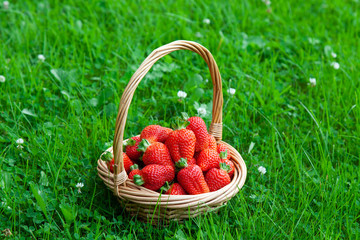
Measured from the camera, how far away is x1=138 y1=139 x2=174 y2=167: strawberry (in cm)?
188

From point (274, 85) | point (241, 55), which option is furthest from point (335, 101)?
point (241, 55)

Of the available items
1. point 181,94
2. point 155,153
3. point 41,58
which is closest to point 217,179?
point 155,153

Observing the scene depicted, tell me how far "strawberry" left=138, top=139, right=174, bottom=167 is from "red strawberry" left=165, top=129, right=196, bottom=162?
0.03m

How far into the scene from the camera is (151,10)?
3605 millimetres

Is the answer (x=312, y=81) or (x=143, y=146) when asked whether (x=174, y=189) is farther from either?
(x=312, y=81)

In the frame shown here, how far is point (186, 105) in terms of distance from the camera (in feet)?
8.65

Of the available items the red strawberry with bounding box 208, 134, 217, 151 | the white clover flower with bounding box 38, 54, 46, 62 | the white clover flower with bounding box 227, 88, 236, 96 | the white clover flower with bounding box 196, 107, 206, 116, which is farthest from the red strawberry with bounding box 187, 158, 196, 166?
A: the white clover flower with bounding box 38, 54, 46, 62

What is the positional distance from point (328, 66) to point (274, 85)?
1.87ft

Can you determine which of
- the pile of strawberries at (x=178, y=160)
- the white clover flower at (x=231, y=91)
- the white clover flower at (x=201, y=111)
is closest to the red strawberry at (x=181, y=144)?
the pile of strawberries at (x=178, y=160)

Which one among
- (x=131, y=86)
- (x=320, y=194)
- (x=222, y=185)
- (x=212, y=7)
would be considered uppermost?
(x=131, y=86)

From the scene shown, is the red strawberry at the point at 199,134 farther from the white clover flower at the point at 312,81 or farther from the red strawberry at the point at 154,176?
the white clover flower at the point at 312,81

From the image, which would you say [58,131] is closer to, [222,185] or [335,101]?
[222,185]

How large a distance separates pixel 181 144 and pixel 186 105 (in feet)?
2.49

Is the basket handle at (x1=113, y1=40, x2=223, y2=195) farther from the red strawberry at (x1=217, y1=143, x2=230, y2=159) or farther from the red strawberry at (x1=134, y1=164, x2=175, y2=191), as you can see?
the red strawberry at (x1=217, y1=143, x2=230, y2=159)
